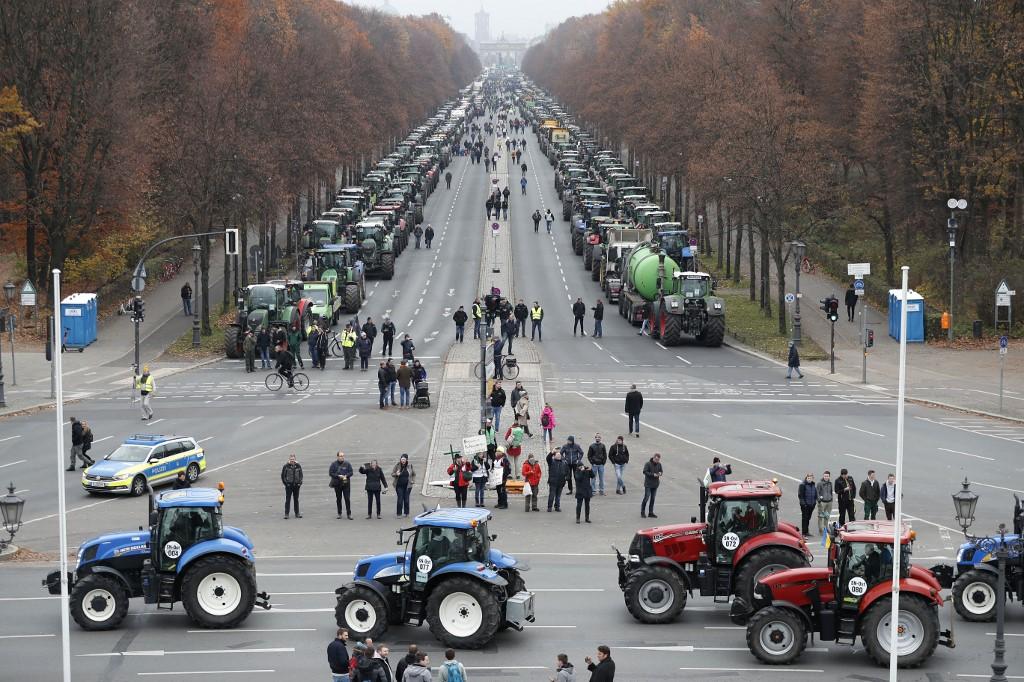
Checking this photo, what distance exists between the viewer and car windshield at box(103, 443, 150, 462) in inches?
1400

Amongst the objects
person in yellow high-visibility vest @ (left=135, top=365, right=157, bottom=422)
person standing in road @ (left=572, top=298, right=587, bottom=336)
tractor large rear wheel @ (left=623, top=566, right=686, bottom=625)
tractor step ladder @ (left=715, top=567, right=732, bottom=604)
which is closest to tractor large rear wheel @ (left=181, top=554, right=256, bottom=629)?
tractor large rear wheel @ (left=623, top=566, right=686, bottom=625)

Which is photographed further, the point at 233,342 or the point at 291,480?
the point at 233,342

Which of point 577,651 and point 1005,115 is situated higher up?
point 1005,115

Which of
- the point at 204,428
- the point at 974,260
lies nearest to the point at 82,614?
the point at 204,428

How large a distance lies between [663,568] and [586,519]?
884cm

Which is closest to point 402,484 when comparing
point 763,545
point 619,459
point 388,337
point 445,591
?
point 619,459

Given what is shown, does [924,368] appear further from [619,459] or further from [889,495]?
[889,495]

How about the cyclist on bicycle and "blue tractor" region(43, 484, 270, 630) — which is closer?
"blue tractor" region(43, 484, 270, 630)

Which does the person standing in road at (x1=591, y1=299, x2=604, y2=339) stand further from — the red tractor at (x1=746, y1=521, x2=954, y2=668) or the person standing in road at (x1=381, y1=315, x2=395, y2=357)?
the red tractor at (x1=746, y1=521, x2=954, y2=668)

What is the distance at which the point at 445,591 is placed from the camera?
2216 centimetres

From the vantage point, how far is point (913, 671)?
21281 millimetres

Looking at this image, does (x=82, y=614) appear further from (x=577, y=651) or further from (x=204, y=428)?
(x=204, y=428)

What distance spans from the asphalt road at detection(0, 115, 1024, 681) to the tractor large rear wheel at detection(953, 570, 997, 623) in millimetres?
322

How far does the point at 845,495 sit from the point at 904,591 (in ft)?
34.3
